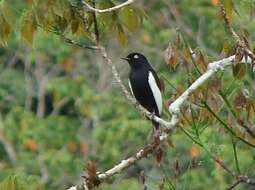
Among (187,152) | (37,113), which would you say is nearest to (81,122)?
(37,113)

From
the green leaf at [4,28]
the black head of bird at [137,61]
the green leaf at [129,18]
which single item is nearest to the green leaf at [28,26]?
the green leaf at [4,28]

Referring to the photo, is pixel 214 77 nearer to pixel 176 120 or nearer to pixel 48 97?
pixel 176 120

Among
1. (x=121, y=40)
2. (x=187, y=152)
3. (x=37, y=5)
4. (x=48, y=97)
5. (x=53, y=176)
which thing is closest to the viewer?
(x=37, y=5)

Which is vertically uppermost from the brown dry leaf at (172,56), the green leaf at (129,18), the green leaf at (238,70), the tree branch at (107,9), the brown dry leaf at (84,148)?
the tree branch at (107,9)

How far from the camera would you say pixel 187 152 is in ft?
30.8

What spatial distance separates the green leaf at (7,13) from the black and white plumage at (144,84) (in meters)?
2.34

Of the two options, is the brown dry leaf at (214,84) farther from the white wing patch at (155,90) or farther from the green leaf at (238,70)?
the white wing patch at (155,90)

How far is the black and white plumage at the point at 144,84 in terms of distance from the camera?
19.9 feet

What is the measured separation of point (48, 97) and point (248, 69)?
9.21 metres

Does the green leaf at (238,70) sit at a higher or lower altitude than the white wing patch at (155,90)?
higher

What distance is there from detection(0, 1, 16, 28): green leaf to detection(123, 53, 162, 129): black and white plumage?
2338mm

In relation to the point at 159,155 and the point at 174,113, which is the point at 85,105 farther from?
the point at 174,113

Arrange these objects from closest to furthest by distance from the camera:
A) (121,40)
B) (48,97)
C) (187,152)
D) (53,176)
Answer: (121,40) < (187,152) < (53,176) < (48,97)

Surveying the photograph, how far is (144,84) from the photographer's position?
6.23m
